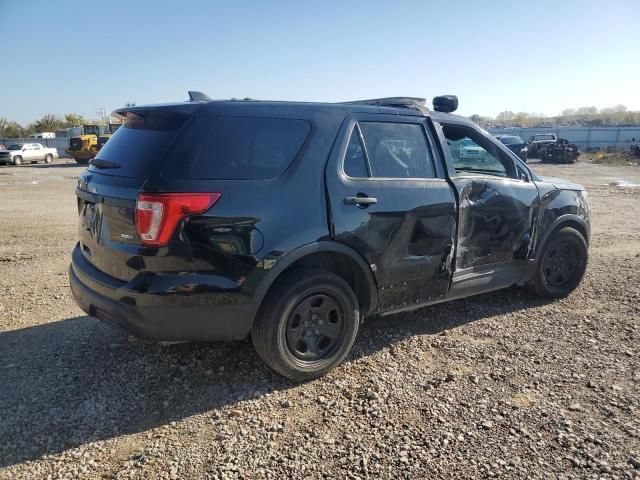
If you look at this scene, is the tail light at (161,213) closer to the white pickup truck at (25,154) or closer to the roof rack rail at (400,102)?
the roof rack rail at (400,102)

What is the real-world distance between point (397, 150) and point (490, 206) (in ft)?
3.39

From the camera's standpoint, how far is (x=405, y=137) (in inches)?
154

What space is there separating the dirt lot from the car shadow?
0.01m

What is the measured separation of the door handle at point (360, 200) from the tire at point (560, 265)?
2243mm

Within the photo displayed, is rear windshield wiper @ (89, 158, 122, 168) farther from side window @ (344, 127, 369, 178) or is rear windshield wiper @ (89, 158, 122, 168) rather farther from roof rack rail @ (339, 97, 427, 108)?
roof rack rail @ (339, 97, 427, 108)

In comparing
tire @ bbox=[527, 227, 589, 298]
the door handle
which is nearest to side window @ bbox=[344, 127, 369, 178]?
the door handle

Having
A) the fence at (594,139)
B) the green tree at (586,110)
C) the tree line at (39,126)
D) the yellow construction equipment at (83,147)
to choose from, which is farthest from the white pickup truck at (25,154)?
the green tree at (586,110)

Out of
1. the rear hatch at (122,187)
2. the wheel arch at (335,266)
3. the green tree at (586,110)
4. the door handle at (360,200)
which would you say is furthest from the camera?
the green tree at (586,110)

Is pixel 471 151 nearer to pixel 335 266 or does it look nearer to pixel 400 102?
pixel 400 102

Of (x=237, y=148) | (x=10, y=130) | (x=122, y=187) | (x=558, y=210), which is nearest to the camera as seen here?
(x=122, y=187)

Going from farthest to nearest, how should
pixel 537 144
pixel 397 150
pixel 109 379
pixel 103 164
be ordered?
pixel 537 144
pixel 397 150
pixel 109 379
pixel 103 164

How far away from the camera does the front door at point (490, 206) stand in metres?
4.11

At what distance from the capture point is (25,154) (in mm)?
32281

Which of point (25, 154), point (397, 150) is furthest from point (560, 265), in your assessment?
point (25, 154)
